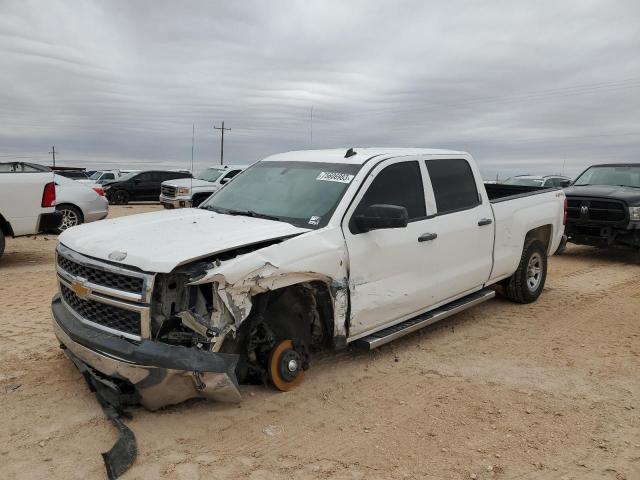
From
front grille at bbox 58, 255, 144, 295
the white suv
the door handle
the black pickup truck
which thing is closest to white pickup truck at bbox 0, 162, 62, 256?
front grille at bbox 58, 255, 144, 295

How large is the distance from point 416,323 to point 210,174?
16475mm

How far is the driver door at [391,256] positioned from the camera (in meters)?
4.39

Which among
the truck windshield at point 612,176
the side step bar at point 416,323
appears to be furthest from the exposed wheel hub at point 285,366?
the truck windshield at point 612,176

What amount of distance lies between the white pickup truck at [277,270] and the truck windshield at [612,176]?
647 centimetres

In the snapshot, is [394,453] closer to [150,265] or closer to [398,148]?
[150,265]

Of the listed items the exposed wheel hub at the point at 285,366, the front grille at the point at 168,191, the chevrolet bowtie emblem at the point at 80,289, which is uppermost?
the chevrolet bowtie emblem at the point at 80,289

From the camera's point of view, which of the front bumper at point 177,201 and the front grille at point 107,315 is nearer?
the front grille at point 107,315

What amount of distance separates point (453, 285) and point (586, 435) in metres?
2.01

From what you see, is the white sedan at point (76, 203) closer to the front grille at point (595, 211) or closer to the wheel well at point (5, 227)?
the wheel well at point (5, 227)

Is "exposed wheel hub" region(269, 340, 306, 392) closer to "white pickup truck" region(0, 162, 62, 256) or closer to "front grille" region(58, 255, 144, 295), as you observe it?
"front grille" region(58, 255, 144, 295)

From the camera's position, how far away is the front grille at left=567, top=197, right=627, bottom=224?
1007 centimetres

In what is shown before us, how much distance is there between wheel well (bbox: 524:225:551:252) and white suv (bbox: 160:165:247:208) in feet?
41.0

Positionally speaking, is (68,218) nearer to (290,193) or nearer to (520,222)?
(290,193)

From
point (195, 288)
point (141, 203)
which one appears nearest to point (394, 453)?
point (195, 288)
